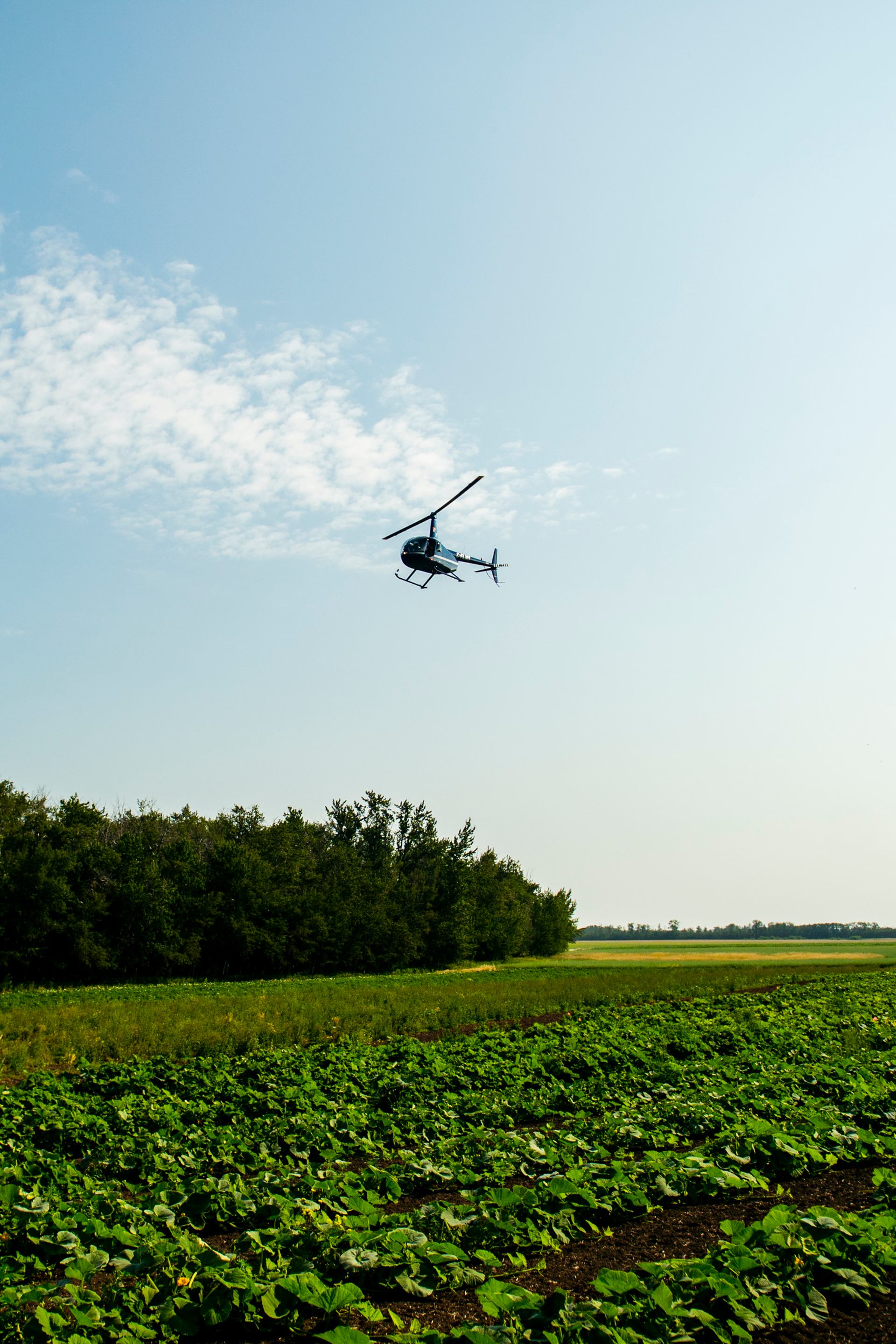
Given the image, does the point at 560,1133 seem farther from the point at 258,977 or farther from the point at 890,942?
the point at 890,942

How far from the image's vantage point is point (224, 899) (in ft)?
191

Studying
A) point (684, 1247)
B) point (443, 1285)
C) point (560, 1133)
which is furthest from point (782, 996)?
point (443, 1285)

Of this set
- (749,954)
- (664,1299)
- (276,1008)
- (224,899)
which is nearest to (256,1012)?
(276,1008)

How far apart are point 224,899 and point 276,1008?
35.7m

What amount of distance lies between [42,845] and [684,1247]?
4955 centimetres

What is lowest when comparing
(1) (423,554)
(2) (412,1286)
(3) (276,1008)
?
(3) (276,1008)

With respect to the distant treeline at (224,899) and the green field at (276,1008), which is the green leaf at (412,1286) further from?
the distant treeline at (224,899)

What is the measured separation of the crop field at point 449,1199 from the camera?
5.84 meters

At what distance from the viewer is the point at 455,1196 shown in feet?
31.2

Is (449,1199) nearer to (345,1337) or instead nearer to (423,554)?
(345,1337)

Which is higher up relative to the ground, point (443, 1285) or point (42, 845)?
point (42, 845)

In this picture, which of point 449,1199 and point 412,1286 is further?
point 449,1199

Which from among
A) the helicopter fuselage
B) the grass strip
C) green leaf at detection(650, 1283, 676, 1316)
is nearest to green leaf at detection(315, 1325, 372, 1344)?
green leaf at detection(650, 1283, 676, 1316)

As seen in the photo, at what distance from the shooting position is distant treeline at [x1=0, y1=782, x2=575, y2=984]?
4841cm
